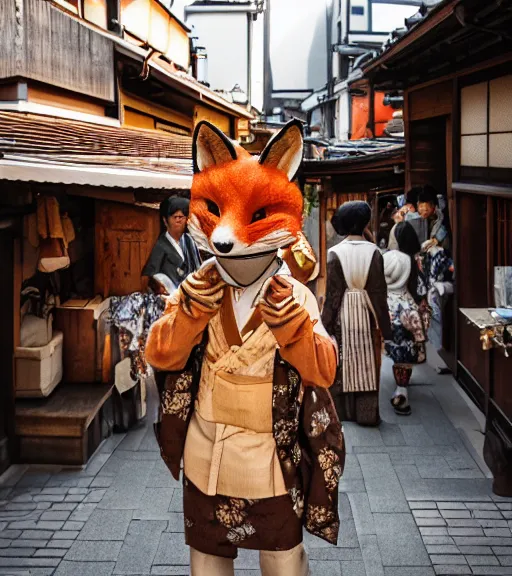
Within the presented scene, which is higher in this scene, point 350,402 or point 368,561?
point 350,402

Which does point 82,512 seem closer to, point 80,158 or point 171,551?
point 171,551

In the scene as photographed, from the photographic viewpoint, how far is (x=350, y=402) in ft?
26.5

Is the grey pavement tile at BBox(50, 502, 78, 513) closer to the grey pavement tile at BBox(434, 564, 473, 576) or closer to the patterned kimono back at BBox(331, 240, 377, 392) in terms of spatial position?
the grey pavement tile at BBox(434, 564, 473, 576)

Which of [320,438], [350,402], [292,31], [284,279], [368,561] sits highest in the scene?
[292,31]

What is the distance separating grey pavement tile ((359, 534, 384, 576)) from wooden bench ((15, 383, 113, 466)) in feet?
9.47

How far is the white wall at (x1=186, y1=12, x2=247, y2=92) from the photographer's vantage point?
2748cm

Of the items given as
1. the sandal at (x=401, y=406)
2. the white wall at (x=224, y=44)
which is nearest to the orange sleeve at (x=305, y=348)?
the sandal at (x=401, y=406)

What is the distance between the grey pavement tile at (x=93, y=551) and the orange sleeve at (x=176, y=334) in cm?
210

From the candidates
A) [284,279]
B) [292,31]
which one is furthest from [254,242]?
[292,31]

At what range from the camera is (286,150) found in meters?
3.32

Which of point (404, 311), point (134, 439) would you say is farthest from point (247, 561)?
point (404, 311)

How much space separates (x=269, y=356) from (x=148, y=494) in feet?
10.3

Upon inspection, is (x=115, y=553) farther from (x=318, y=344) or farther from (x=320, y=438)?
(x=318, y=344)

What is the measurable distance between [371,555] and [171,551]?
1471 mm
